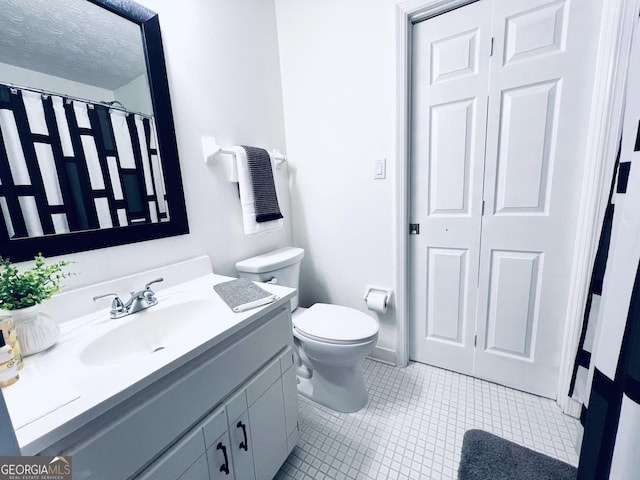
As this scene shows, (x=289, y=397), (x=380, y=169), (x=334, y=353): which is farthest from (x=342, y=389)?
(x=380, y=169)

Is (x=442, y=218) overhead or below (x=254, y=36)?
below

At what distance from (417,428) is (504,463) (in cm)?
34

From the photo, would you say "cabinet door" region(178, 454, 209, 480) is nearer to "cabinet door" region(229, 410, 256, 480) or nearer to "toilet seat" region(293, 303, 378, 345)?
"cabinet door" region(229, 410, 256, 480)

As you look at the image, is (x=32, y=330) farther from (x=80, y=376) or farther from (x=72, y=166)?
(x=72, y=166)

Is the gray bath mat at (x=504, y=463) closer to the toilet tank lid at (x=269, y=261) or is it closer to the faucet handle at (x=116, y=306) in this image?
the toilet tank lid at (x=269, y=261)

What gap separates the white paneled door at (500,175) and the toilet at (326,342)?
55 cm

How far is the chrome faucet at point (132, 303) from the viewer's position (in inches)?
35.3

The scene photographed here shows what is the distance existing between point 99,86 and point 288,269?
107 cm

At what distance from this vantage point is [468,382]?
59.6 inches

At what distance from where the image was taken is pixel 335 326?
1.31 metres

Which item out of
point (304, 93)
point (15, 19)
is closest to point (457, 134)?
point (304, 93)

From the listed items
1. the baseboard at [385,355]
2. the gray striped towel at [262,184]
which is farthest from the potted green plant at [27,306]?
the baseboard at [385,355]

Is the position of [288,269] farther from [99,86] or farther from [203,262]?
[99,86]

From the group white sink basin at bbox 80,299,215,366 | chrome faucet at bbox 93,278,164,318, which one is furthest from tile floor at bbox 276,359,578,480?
chrome faucet at bbox 93,278,164,318
